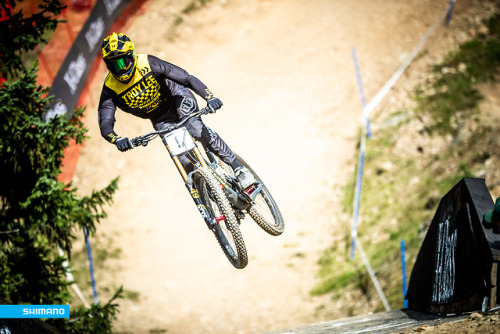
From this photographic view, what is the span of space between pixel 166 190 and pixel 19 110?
7179 mm

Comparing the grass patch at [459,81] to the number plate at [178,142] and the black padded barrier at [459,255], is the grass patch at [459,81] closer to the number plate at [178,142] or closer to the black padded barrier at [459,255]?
the black padded barrier at [459,255]

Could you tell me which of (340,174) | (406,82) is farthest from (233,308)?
(406,82)

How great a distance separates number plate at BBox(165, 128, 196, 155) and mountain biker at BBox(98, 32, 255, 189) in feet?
0.79

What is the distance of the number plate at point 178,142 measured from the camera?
6684mm

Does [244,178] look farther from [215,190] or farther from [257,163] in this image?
[257,163]

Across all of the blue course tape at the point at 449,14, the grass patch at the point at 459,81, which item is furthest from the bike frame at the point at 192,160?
the blue course tape at the point at 449,14

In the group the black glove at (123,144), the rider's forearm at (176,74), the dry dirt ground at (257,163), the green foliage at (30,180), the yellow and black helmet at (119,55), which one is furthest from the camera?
the dry dirt ground at (257,163)

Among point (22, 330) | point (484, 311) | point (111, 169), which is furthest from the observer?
point (111, 169)

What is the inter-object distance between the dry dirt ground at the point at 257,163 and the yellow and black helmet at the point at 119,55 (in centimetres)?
373

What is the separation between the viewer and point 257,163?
14.5 meters

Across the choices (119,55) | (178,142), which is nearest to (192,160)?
(178,142)

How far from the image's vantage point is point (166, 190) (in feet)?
49.6

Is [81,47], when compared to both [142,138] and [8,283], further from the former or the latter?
[142,138]

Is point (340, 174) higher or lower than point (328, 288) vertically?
higher
